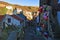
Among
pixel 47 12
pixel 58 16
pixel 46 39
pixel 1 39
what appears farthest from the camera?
pixel 47 12

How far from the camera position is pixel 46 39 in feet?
48.4

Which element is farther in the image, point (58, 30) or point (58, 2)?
point (58, 2)

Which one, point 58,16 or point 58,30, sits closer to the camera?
point 58,30

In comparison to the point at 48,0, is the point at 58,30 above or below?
below

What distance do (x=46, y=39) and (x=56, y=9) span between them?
5859 millimetres

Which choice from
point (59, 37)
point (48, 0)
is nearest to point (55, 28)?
point (59, 37)

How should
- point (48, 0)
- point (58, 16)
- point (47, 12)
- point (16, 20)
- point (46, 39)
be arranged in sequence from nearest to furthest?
point (46, 39), point (58, 16), point (47, 12), point (48, 0), point (16, 20)

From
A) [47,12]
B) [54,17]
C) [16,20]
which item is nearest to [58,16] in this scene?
[54,17]

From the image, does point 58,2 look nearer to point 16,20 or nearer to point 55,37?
point 55,37

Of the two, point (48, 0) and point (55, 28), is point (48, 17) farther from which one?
point (48, 0)

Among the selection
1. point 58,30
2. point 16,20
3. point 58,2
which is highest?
point 58,2

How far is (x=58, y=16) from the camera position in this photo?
1891cm

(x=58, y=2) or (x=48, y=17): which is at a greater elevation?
(x=58, y=2)

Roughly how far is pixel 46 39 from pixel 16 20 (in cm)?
3627
